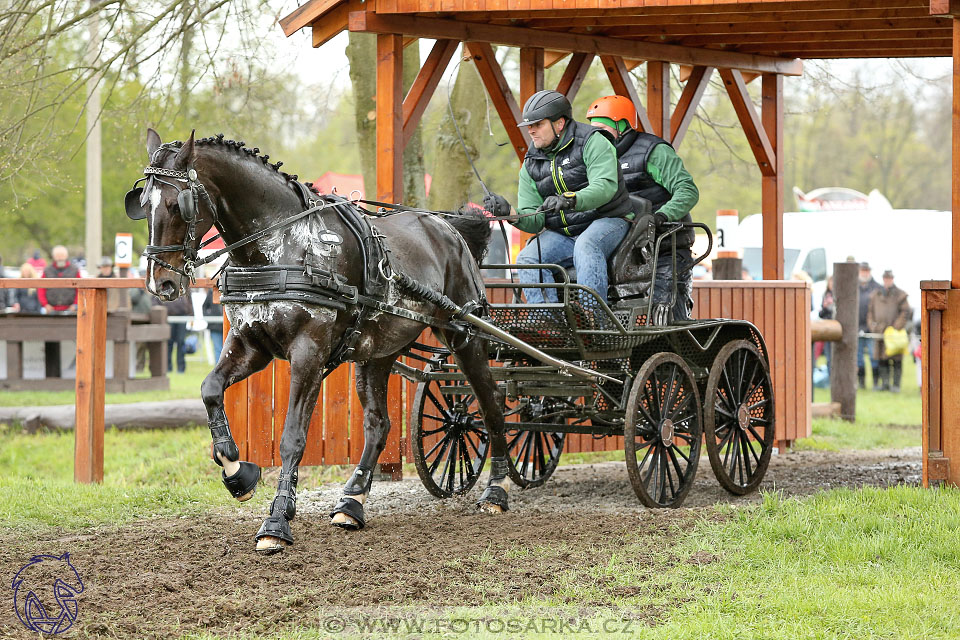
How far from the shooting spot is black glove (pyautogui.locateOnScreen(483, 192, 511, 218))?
6973 millimetres

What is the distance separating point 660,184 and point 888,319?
39.1ft

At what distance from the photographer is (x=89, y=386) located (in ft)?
26.4

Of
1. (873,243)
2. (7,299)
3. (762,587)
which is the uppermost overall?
(873,243)

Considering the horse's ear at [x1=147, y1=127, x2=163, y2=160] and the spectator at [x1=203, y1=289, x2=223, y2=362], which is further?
the spectator at [x1=203, y1=289, x2=223, y2=362]

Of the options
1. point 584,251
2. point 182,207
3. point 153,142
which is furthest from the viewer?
point 584,251

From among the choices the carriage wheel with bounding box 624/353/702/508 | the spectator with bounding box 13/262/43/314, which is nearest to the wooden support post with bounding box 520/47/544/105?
the carriage wheel with bounding box 624/353/702/508

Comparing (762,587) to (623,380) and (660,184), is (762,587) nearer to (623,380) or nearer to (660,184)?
(623,380)

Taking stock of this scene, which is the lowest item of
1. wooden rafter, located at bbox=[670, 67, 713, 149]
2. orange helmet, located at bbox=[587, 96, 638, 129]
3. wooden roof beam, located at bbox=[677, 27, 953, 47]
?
orange helmet, located at bbox=[587, 96, 638, 129]

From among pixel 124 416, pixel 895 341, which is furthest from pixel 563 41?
pixel 895 341

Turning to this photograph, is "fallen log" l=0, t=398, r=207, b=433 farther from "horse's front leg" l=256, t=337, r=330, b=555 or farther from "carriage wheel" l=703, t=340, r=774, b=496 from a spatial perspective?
"horse's front leg" l=256, t=337, r=330, b=555

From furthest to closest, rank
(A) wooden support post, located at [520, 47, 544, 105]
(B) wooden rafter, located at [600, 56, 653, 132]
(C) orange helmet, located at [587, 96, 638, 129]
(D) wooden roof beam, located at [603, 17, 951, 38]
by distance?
(B) wooden rafter, located at [600, 56, 653, 132]
(A) wooden support post, located at [520, 47, 544, 105]
(D) wooden roof beam, located at [603, 17, 951, 38]
(C) orange helmet, located at [587, 96, 638, 129]

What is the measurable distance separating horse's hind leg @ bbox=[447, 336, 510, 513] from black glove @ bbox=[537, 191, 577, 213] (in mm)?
941

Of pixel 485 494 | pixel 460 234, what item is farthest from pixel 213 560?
pixel 460 234

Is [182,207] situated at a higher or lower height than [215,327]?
higher
